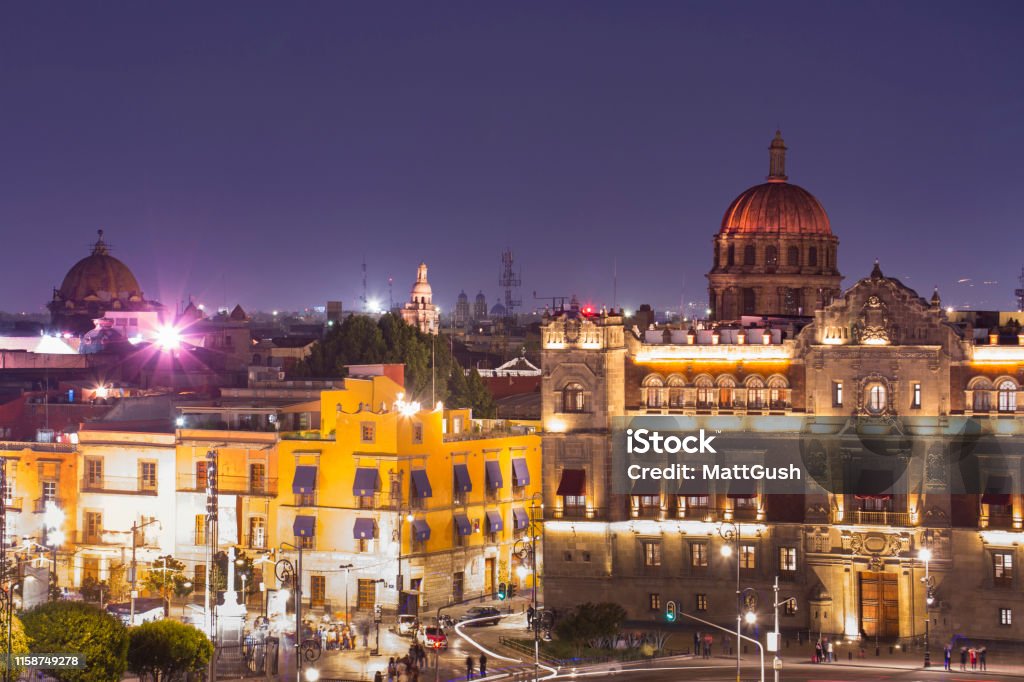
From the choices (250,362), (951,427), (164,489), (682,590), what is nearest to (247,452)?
(164,489)

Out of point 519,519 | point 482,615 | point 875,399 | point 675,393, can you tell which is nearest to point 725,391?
point 675,393

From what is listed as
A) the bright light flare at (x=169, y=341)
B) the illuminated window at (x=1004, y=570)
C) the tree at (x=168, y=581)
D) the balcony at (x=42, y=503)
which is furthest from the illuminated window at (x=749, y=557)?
the bright light flare at (x=169, y=341)

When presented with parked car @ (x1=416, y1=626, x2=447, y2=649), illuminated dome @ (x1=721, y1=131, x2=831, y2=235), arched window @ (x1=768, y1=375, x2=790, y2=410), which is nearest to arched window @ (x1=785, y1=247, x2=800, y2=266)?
illuminated dome @ (x1=721, y1=131, x2=831, y2=235)

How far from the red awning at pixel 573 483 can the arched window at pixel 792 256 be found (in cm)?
3044

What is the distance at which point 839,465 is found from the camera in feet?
336

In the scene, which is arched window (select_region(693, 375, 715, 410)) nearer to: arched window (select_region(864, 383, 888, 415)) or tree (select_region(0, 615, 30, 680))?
arched window (select_region(864, 383, 888, 415))

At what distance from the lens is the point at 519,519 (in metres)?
112

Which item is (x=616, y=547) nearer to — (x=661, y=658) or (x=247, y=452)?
(x=661, y=658)

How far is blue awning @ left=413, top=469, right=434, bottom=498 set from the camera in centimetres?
10456

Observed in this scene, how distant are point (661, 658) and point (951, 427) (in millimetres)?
17426

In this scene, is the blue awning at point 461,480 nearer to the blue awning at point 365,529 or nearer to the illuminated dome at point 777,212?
the blue awning at point 365,529

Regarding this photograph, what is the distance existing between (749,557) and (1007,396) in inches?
544

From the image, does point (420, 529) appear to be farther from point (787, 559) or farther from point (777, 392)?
point (777, 392)

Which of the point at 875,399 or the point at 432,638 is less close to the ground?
the point at 875,399
